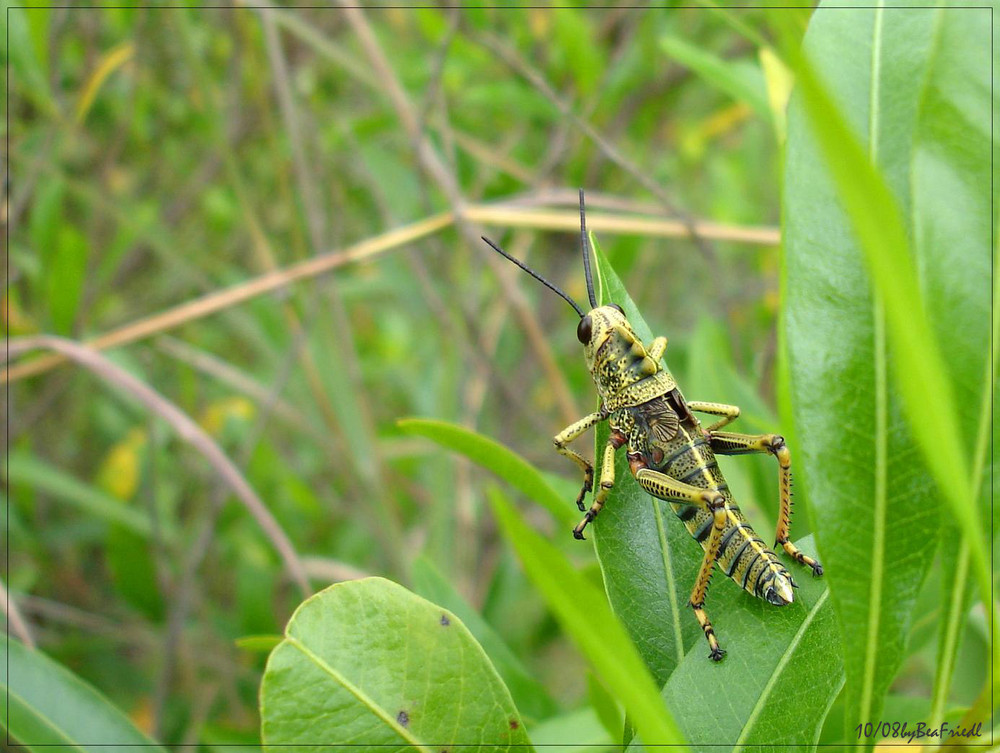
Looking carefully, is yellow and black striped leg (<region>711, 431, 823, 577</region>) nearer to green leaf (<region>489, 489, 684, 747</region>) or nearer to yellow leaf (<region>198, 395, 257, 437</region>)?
green leaf (<region>489, 489, 684, 747</region>)

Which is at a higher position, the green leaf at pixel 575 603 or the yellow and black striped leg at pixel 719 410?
the green leaf at pixel 575 603

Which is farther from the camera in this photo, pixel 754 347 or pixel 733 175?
pixel 733 175

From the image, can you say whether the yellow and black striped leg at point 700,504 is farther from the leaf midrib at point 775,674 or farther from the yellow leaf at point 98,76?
the yellow leaf at point 98,76

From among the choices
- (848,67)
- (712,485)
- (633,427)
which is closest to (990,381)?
(848,67)

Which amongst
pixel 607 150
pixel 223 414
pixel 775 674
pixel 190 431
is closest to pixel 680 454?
pixel 775 674

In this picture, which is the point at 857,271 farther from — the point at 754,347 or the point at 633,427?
the point at 754,347

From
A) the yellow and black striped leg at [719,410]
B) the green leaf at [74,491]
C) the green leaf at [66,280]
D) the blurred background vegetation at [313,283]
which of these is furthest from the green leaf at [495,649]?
the green leaf at [66,280]

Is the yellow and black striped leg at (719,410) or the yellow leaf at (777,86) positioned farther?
the yellow leaf at (777,86)

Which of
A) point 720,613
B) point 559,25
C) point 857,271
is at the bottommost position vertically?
point 720,613
